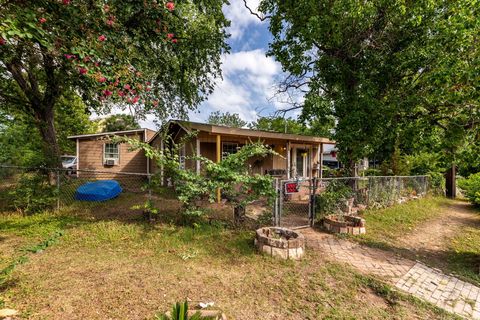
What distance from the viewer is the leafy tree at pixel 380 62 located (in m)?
5.43

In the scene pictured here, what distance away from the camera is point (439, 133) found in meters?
7.20

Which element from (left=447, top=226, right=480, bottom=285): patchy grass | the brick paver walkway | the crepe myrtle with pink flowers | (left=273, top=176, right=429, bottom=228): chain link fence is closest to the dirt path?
(left=447, top=226, right=480, bottom=285): patchy grass

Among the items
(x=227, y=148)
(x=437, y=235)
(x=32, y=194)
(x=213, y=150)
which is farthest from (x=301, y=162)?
(x=32, y=194)

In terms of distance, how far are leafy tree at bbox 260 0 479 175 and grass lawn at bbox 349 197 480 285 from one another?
7.53 ft

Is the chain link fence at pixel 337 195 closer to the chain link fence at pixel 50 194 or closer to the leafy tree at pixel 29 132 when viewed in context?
the chain link fence at pixel 50 194

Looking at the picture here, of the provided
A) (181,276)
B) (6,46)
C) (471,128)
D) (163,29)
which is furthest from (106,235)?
(471,128)

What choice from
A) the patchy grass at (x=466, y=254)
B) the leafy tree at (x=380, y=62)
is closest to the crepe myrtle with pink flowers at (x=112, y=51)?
the leafy tree at (x=380, y=62)

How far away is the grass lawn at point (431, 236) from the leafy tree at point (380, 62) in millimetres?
2297

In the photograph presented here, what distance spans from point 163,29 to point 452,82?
7.34 m

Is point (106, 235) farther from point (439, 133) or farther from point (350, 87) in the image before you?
point (439, 133)

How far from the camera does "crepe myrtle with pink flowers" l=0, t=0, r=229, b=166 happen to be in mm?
3566

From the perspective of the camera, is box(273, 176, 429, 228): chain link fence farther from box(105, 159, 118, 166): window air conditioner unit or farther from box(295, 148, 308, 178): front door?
box(105, 159, 118, 166): window air conditioner unit

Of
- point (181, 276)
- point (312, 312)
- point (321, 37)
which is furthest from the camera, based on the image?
point (321, 37)

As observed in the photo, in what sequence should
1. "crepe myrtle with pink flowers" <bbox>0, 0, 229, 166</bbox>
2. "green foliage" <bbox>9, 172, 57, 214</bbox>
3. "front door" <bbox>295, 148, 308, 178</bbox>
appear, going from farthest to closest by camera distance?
"front door" <bbox>295, 148, 308, 178</bbox>, "green foliage" <bbox>9, 172, 57, 214</bbox>, "crepe myrtle with pink flowers" <bbox>0, 0, 229, 166</bbox>
